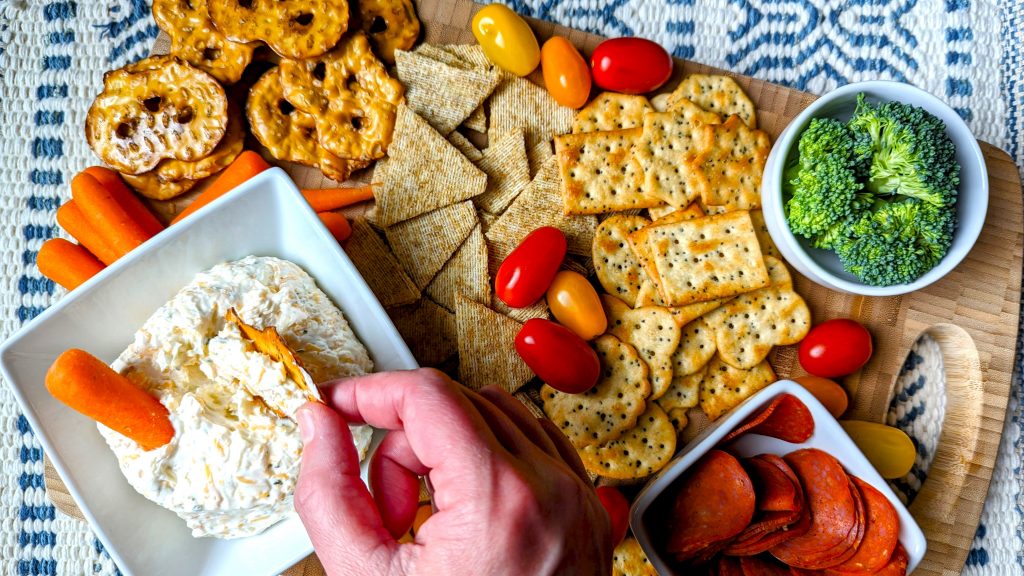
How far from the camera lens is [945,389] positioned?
2.07m

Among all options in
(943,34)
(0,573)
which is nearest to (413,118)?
(943,34)

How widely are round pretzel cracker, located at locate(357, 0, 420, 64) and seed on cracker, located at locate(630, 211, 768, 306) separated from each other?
0.82 m

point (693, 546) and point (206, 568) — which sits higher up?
point (206, 568)

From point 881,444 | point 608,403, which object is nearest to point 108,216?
point 608,403

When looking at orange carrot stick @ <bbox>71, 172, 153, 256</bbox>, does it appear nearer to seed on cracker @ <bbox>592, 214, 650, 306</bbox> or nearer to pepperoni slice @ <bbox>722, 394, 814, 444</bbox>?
seed on cracker @ <bbox>592, 214, 650, 306</bbox>

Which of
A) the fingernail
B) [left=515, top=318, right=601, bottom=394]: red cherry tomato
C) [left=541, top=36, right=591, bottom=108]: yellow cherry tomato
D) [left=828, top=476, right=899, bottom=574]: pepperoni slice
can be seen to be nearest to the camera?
the fingernail

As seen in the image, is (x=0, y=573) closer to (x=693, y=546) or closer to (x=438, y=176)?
(x=438, y=176)

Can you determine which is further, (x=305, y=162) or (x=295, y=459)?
(x=305, y=162)

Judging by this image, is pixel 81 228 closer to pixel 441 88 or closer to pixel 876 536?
pixel 441 88

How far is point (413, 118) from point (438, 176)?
158 mm

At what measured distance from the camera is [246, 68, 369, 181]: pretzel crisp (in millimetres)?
1901

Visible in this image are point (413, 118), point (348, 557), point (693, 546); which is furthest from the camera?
point (413, 118)

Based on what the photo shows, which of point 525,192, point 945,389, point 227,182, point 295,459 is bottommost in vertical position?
point 945,389

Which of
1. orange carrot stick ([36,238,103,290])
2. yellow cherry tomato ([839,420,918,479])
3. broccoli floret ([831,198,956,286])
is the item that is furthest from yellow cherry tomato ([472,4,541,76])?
yellow cherry tomato ([839,420,918,479])
